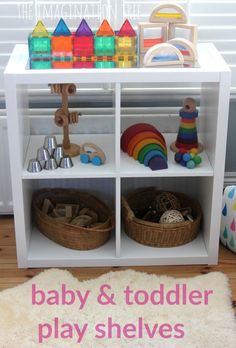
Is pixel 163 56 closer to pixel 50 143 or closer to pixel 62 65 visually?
pixel 62 65

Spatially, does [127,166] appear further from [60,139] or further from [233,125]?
[233,125]

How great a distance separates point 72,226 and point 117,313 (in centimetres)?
41

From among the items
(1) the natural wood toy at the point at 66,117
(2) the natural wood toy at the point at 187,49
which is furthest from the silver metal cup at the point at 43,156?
(2) the natural wood toy at the point at 187,49

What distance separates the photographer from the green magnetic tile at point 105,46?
2324 millimetres

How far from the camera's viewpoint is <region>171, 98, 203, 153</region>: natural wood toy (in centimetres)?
249

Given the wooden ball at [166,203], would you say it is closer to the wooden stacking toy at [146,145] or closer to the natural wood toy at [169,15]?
the wooden stacking toy at [146,145]

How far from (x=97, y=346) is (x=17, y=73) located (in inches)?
37.2

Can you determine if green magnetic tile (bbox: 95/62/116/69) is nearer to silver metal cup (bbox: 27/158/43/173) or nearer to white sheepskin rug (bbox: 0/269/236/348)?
silver metal cup (bbox: 27/158/43/173)

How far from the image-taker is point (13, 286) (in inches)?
94.0

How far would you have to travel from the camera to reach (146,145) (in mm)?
2443

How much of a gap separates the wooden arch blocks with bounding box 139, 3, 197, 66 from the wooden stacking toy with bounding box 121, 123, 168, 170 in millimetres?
285

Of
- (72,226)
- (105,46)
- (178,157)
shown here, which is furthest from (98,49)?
(72,226)

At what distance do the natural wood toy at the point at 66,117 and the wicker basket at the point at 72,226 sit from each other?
0.26 meters

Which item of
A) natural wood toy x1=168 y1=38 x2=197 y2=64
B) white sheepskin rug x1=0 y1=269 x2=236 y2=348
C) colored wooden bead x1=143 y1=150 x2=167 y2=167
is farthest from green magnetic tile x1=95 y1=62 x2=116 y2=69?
white sheepskin rug x1=0 y1=269 x2=236 y2=348
